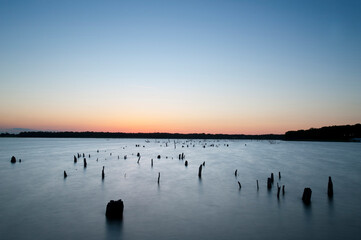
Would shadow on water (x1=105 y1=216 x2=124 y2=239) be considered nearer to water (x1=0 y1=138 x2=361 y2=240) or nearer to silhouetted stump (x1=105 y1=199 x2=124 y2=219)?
water (x1=0 y1=138 x2=361 y2=240)

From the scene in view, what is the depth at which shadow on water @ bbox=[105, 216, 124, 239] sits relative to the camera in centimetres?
1333

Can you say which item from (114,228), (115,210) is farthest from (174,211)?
(114,228)

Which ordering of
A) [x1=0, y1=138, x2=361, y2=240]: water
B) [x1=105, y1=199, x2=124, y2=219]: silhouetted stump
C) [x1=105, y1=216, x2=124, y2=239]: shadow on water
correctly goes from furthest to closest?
1. [x1=105, y1=199, x2=124, y2=219]: silhouetted stump
2. [x1=0, y1=138, x2=361, y2=240]: water
3. [x1=105, y1=216, x2=124, y2=239]: shadow on water

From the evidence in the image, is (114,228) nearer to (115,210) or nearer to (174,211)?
(115,210)

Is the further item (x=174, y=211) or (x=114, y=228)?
(x=174, y=211)

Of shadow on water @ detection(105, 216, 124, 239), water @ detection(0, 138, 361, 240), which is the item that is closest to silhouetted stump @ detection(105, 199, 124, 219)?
shadow on water @ detection(105, 216, 124, 239)

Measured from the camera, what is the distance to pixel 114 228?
14.4 metres

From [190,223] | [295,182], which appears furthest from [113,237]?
[295,182]

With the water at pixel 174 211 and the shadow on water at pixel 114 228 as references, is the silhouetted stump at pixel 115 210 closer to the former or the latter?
the shadow on water at pixel 114 228

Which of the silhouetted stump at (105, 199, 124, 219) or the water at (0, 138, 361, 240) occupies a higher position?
the silhouetted stump at (105, 199, 124, 219)

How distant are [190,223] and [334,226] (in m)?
8.58

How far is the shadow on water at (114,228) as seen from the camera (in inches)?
525

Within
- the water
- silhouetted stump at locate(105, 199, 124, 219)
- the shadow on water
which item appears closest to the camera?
the shadow on water

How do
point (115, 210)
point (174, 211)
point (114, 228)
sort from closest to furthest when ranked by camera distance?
point (114, 228) → point (115, 210) → point (174, 211)
